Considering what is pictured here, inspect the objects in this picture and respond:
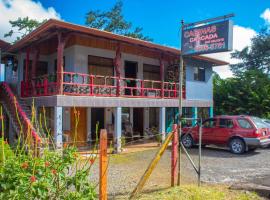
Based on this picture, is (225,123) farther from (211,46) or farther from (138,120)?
(211,46)

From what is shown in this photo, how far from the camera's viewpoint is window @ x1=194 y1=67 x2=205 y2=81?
66.9ft

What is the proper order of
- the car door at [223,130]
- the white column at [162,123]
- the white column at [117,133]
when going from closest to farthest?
the white column at [117,133], the car door at [223,130], the white column at [162,123]

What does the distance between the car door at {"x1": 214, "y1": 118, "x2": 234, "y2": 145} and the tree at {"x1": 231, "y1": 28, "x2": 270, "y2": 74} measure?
66.7ft

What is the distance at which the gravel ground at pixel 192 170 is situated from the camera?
8.15 metres

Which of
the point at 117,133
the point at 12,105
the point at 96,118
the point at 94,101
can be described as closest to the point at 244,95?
the point at 96,118

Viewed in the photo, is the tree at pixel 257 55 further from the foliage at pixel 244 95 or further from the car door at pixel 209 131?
the car door at pixel 209 131

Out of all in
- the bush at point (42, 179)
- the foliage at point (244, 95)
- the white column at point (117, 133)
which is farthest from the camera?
the foliage at point (244, 95)

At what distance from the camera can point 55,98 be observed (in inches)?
480

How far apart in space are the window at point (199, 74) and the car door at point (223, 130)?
640 centimetres

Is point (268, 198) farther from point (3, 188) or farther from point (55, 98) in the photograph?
point (55, 98)

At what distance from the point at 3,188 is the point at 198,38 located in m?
5.89

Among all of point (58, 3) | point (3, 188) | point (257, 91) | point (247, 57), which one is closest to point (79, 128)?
point (58, 3)

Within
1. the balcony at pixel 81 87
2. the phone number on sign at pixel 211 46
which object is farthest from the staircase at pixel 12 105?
the phone number on sign at pixel 211 46

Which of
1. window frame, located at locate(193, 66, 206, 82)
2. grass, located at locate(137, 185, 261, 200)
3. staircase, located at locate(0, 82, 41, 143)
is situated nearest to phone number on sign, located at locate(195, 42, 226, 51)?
grass, located at locate(137, 185, 261, 200)
